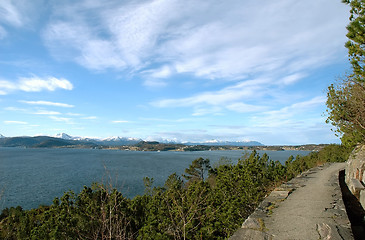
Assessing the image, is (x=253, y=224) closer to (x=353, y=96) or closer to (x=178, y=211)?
(x=178, y=211)

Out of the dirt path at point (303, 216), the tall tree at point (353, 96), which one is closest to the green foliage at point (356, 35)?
the tall tree at point (353, 96)

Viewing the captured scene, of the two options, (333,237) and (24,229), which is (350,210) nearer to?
(333,237)

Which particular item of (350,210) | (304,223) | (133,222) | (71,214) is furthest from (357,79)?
(71,214)

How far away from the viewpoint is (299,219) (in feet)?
16.2

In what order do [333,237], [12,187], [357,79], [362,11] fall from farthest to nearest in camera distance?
[12,187]
[357,79]
[362,11]
[333,237]

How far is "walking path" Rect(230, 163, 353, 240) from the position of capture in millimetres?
4129

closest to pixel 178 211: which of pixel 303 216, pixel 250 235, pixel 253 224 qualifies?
pixel 253 224

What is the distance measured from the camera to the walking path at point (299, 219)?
4129 mm

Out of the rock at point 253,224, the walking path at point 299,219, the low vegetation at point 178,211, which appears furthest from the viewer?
the low vegetation at point 178,211

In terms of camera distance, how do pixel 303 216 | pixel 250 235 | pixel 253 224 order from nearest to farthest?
pixel 250 235, pixel 253 224, pixel 303 216

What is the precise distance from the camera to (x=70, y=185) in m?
47.7

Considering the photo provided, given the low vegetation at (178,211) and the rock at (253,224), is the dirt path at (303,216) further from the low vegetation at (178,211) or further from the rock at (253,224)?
the low vegetation at (178,211)

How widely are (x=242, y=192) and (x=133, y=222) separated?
5.35 m

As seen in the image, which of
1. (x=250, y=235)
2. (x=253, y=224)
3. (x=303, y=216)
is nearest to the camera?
(x=250, y=235)
